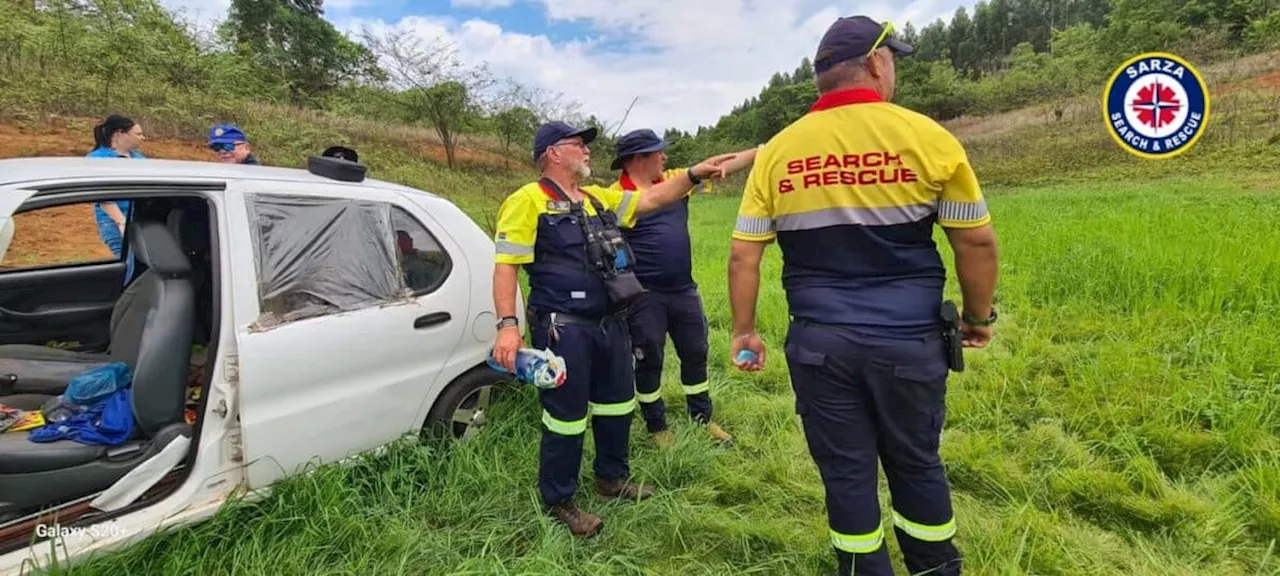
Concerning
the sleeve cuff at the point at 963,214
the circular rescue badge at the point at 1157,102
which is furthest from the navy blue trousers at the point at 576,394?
the circular rescue badge at the point at 1157,102

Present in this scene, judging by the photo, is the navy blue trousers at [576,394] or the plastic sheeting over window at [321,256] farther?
the navy blue trousers at [576,394]

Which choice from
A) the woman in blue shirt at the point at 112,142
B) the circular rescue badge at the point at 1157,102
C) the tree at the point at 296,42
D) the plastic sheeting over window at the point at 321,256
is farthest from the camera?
the tree at the point at 296,42

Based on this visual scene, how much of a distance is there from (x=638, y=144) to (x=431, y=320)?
4.31 ft

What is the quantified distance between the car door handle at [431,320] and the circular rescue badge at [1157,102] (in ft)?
19.1

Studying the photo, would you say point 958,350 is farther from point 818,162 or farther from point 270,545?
point 270,545

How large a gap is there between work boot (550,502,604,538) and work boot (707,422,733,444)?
93 cm

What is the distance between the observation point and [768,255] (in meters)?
8.42

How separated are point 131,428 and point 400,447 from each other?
35.2 inches

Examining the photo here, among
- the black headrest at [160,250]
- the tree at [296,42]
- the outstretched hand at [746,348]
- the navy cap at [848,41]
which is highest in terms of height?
the tree at [296,42]

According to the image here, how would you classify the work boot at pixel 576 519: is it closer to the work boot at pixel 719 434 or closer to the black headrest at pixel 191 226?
the work boot at pixel 719 434

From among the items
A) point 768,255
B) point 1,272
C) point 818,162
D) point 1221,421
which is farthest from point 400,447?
point 768,255

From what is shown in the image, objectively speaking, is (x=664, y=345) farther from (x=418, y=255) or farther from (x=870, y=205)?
(x=870, y=205)

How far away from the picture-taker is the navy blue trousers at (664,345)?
10.1ft

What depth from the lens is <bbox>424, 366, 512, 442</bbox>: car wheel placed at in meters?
2.70
